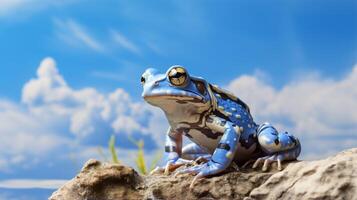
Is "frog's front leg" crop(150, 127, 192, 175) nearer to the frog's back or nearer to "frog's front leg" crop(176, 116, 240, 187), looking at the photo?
"frog's front leg" crop(176, 116, 240, 187)

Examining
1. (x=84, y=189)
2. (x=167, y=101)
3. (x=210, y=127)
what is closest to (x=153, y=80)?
(x=167, y=101)

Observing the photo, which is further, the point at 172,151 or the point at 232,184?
the point at 172,151

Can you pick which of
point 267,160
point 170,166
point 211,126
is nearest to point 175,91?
point 211,126

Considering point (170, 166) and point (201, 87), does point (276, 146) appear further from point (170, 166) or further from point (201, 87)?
point (170, 166)

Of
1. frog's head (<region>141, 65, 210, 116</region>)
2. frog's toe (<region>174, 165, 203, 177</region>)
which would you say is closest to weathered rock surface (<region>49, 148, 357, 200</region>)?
frog's toe (<region>174, 165, 203, 177</region>)

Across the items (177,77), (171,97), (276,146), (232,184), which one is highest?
(177,77)

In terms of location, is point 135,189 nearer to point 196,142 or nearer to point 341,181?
point 196,142

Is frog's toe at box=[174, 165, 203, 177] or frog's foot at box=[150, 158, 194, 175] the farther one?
frog's foot at box=[150, 158, 194, 175]
